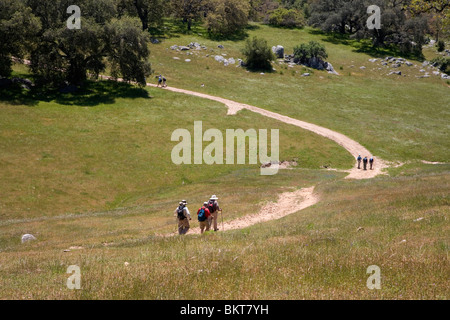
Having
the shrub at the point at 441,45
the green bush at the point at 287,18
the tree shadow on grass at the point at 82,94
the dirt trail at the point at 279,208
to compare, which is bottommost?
the dirt trail at the point at 279,208

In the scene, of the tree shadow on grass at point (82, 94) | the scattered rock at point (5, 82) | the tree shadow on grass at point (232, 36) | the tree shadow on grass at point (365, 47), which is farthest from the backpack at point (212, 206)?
the tree shadow on grass at point (365, 47)

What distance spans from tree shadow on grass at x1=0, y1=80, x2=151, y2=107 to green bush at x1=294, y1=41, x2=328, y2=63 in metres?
46.4

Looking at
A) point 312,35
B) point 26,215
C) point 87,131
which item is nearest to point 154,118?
point 87,131

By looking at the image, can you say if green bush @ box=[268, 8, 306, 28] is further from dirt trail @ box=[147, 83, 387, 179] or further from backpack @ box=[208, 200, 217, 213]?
backpack @ box=[208, 200, 217, 213]

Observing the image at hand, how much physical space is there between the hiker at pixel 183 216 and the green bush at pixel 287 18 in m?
114

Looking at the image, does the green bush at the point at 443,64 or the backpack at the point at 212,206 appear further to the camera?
the green bush at the point at 443,64

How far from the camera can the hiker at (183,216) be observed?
74.3 ft

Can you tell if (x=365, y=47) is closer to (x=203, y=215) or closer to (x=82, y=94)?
(x=82, y=94)

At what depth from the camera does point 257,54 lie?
287ft

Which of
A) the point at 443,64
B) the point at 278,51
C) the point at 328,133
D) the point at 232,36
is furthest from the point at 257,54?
the point at 443,64

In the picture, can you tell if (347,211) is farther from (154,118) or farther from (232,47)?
(232,47)

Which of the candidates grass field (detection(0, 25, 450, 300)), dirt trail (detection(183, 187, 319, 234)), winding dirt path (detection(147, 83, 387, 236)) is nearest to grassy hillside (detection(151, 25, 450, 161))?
grass field (detection(0, 25, 450, 300))

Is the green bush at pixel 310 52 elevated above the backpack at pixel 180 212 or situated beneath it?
elevated above

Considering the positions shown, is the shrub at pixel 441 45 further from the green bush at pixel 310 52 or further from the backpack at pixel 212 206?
the backpack at pixel 212 206
